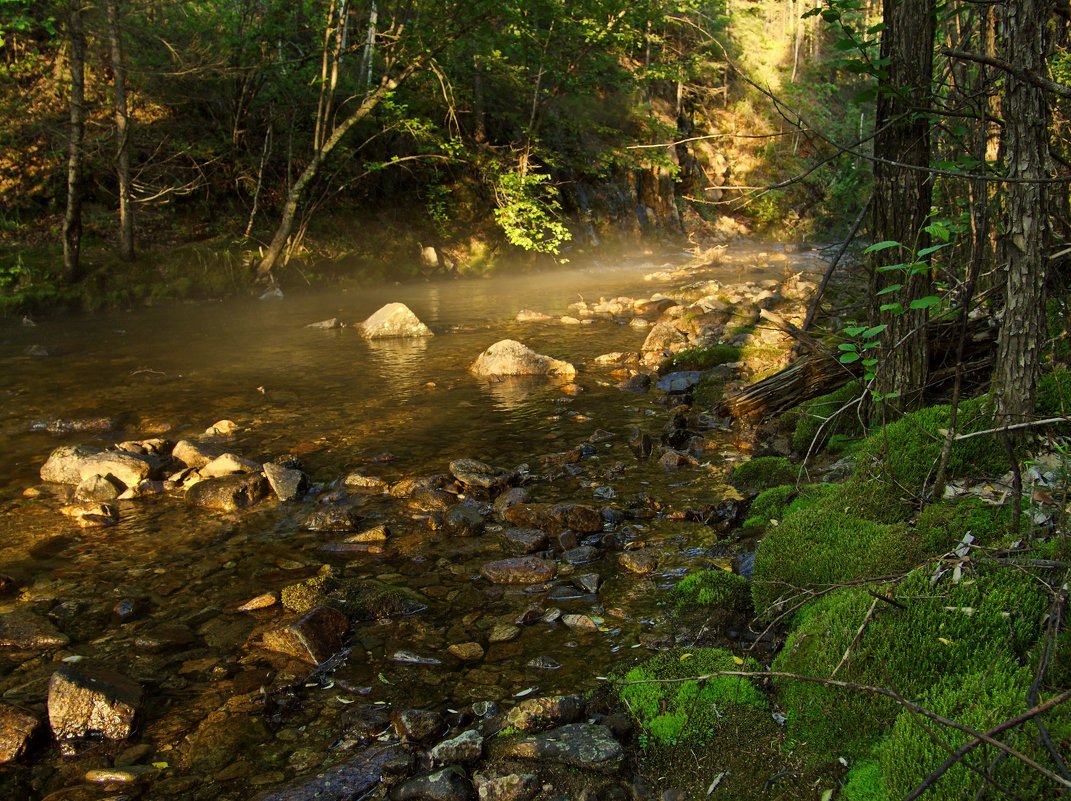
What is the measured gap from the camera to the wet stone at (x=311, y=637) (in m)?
4.00

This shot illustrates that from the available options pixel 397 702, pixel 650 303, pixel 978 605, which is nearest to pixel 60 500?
pixel 397 702

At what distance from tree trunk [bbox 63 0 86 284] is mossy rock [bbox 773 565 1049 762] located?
16317mm

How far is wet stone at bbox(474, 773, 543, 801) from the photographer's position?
2807 millimetres

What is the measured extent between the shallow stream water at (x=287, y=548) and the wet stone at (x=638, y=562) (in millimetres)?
84

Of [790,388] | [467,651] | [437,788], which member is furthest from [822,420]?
[437,788]

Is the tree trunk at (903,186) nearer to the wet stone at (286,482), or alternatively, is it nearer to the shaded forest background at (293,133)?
the wet stone at (286,482)

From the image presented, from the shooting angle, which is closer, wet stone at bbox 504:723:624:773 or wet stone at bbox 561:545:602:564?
wet stone at bbox 504:723:624:773

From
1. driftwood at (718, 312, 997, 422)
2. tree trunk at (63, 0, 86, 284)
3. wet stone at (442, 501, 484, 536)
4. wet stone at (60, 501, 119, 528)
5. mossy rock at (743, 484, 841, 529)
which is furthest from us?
tree trunk at (63, 0, 86, 284)

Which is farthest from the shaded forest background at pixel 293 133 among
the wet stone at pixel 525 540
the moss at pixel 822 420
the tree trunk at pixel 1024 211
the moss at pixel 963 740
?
the moss at pixel 963 740

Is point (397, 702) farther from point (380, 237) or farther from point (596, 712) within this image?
point (380, 237)

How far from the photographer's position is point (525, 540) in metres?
5.38

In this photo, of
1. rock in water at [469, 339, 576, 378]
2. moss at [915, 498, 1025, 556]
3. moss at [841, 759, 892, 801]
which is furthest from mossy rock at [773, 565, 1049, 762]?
rock in water at [469, 339, 576, 378]

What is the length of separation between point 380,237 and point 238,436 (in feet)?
47.4

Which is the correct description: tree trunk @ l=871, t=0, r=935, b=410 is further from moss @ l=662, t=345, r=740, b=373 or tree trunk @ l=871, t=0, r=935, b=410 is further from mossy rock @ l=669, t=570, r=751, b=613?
moss @ l=662, t=345, r=740, b=373
